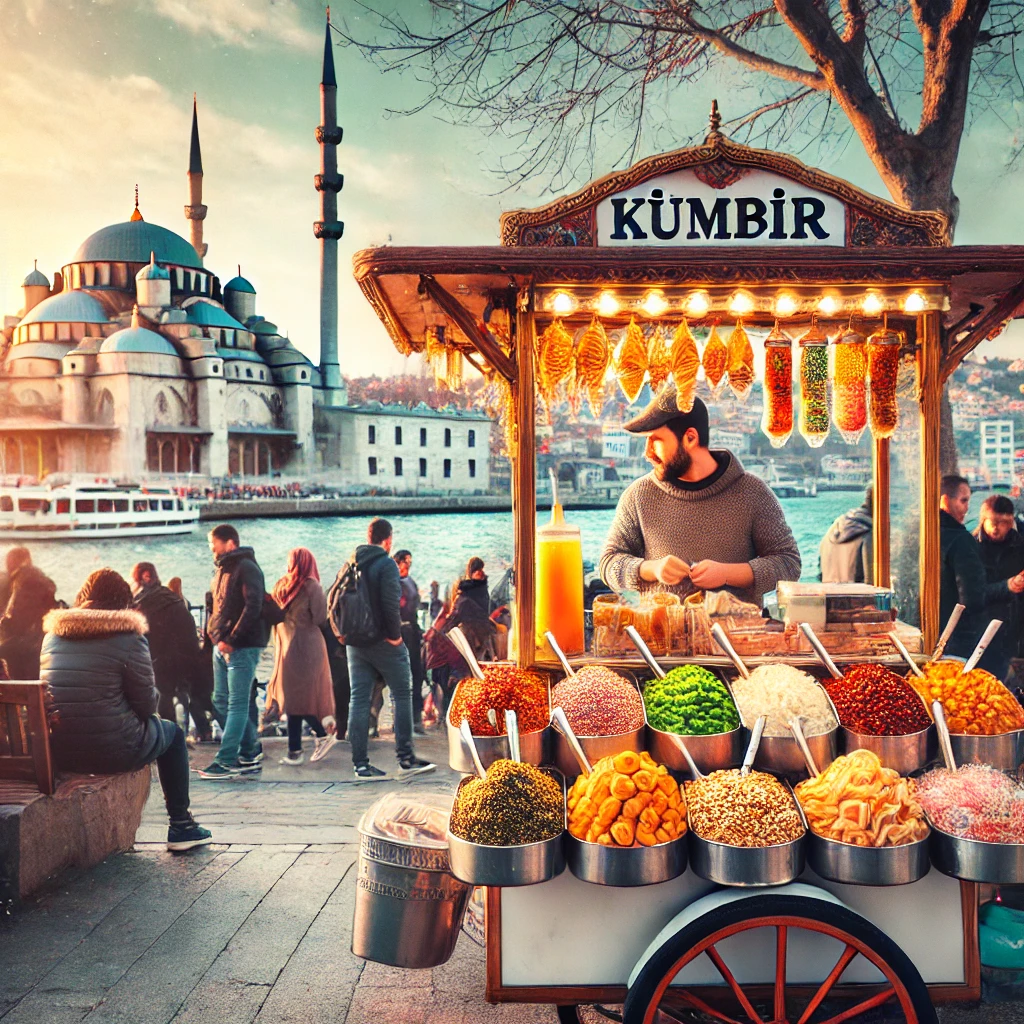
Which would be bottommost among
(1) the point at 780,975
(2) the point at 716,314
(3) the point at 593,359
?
(1) the point at 780,975

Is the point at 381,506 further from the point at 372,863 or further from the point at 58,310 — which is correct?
the point at 372,863

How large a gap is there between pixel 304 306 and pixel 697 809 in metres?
22.2

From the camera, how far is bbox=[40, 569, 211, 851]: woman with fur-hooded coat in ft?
13.0

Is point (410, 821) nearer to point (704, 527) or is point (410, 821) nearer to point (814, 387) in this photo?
point (704, 527)

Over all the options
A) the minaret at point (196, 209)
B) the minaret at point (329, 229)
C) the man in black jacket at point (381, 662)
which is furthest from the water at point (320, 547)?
the minaret at point (196, 209)

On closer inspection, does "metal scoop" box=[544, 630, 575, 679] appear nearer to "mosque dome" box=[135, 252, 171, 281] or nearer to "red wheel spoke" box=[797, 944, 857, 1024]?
"red wheel spoke" box=[797, 944, 857, 1024]

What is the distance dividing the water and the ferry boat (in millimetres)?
270

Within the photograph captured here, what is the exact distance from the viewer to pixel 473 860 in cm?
211

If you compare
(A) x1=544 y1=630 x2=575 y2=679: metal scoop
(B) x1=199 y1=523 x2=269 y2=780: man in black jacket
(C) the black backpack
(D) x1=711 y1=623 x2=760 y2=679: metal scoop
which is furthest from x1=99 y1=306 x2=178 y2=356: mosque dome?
(D) x1=711 y1=623 x2=760 y2=679: metal scoop

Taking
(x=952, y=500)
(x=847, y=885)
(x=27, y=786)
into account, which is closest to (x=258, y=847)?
(x=27, y=786)

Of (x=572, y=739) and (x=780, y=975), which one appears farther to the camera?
(x=572, y=739)

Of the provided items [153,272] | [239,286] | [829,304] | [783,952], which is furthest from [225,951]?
[239,286]

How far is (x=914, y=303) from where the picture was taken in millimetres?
2688

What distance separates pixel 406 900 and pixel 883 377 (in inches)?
84.0
